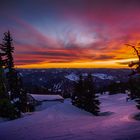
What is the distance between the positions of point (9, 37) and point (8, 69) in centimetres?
555

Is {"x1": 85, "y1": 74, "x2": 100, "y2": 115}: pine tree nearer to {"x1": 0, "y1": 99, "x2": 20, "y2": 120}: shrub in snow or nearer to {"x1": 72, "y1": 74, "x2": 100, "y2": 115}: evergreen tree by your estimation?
{"x1": 72, "y1": 74, "x2": 100, "y2": 115}: evergreen tree

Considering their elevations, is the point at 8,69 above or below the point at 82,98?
above

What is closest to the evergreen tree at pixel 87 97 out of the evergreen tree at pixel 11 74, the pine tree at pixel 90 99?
the pine tree at pixel 90 99

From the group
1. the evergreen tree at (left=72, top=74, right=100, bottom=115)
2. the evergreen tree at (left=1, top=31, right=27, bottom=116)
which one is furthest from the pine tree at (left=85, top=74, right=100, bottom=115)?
the evergreen tree at (left=1, top=31, right=27, bottom=116)

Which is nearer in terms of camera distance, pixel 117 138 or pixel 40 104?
pixel 117 138

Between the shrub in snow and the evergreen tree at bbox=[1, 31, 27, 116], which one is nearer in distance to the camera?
the shrub in snow

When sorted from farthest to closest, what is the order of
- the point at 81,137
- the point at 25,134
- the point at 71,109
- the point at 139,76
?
the point at 71,109 < the point at 139,76 < the point at 25,134 < the point at 81,137

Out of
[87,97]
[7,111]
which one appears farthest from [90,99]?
[7,111]

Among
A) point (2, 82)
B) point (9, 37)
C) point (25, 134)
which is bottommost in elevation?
point (25, 134)

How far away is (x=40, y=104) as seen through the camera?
3059 inches

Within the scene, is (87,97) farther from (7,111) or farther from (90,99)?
(7,111)

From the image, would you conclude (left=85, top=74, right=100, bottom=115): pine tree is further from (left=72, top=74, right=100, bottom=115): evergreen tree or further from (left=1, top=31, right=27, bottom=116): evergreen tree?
(left=1, top=31, right=27, bottom=116): evergreen tree

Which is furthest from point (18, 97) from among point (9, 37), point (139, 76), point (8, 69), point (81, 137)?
point (81, 137)

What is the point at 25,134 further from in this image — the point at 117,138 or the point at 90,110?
the point at 90,110
